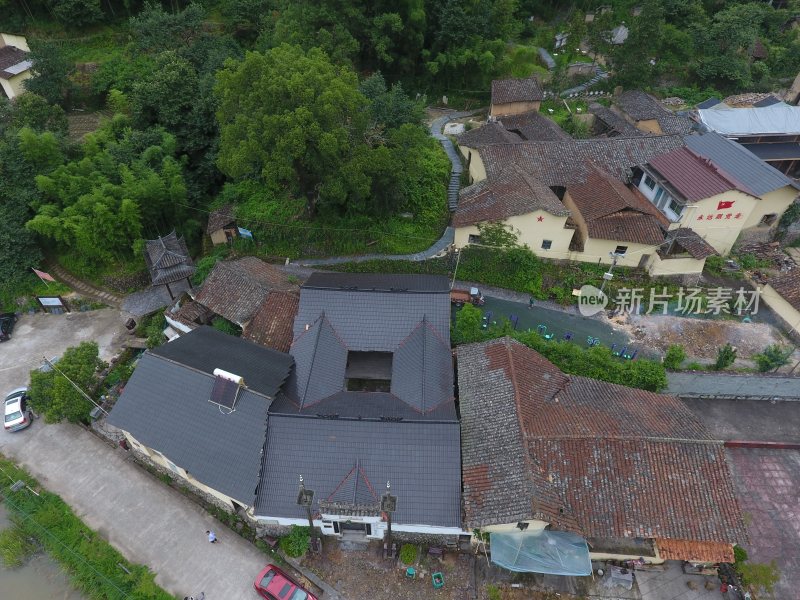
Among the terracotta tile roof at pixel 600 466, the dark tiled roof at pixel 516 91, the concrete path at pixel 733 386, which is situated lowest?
the concrete path at pixel 733 386

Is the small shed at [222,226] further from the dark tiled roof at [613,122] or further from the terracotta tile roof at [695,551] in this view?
the dark tiled roof at [613,122]

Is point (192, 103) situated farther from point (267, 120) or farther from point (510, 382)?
point (510, 382)

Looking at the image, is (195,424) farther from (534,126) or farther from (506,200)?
(534,126)

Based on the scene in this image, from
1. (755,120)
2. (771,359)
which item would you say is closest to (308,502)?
(771,359)

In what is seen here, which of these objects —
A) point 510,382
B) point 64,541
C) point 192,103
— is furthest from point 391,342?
point 192,103

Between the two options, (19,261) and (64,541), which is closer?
(64,541)

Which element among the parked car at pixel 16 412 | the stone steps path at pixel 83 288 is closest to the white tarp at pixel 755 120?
the stone steps path at pixel 83 288

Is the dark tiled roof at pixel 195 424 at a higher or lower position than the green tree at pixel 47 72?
lower
